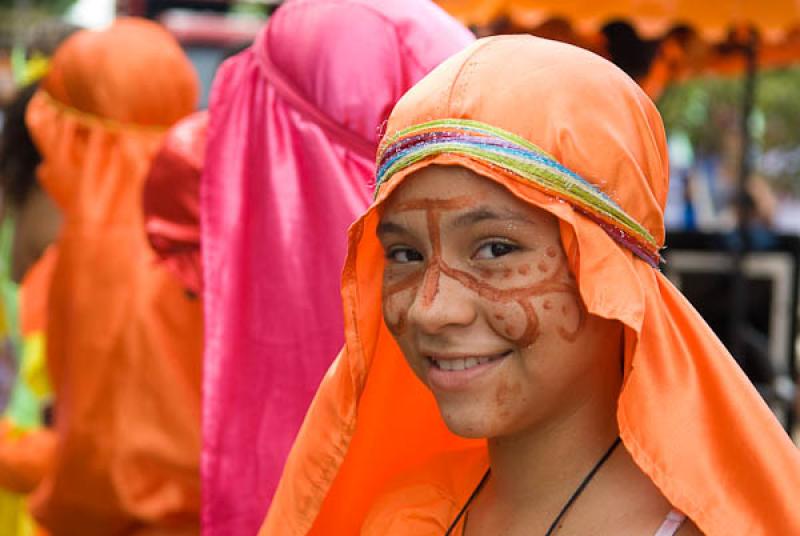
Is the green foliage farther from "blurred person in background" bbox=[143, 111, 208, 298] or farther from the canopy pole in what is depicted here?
"blurred person in background" bbox=[143, 111, 208, 298]

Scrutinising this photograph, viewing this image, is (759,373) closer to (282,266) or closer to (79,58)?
(79,58)

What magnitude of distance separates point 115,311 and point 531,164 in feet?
7.35

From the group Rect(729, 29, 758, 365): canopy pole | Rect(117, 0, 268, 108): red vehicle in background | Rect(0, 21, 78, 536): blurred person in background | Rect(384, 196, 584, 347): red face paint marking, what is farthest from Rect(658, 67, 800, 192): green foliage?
Rect(384, 196, 584, 347): red face paint marking

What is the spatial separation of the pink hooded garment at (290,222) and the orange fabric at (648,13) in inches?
95.5

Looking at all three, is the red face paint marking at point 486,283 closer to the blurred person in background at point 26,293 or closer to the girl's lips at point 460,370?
the girl's lips at point 460,370

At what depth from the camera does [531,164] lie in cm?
154

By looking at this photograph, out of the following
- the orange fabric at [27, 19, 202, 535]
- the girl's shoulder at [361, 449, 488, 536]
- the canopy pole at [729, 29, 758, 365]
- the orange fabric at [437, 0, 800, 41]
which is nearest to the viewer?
the girl's shoulder at [361, 449, 488, 536]

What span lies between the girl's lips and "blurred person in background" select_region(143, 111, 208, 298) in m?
1.37

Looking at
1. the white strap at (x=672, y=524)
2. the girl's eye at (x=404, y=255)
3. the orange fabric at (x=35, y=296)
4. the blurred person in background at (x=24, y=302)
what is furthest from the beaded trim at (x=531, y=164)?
the orange fabric at (x=35, y=296)

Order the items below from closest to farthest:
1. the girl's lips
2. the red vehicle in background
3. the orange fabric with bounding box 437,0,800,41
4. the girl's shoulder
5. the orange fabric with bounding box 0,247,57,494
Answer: the girl's lips < the girl's shoulder < the orange fabric with bounding box 0,247,57,494 < the orange fabric with bounding box 437,0,800,41 < the red vehicle in background

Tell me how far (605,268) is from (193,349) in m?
1.89

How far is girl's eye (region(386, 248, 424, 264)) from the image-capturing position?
5.64 feet

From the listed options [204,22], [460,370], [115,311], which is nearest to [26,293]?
[115,311]

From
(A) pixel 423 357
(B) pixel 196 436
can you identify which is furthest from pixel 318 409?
(B) pixel 196 436
